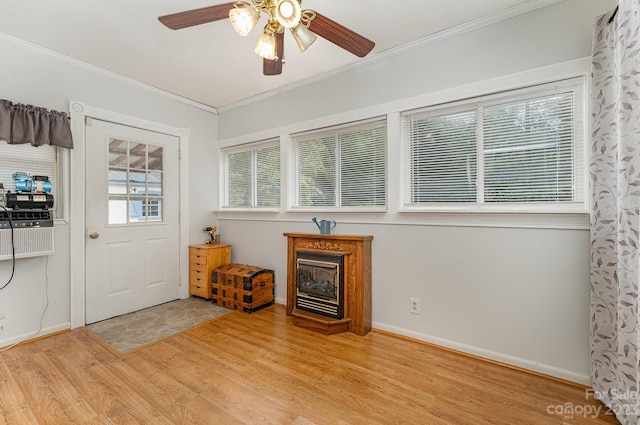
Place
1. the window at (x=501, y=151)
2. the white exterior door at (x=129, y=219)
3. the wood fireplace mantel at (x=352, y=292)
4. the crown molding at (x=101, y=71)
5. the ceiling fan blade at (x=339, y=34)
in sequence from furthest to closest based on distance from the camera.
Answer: the white exterior door at (x=129, y=219) → the wood fireplace mantel at (x=352, y=292) → the crown molding at (x=101, y=71) → the window at (x=501, y=151) → the ceiling fan blade at (x=339, y=34)

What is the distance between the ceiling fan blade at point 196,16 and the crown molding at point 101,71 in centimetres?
193

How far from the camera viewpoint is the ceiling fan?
1582mm

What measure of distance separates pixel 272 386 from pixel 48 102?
3294 mm

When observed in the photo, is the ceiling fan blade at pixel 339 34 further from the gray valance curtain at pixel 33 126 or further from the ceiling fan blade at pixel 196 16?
the gray valance curtain at pixel 33 126

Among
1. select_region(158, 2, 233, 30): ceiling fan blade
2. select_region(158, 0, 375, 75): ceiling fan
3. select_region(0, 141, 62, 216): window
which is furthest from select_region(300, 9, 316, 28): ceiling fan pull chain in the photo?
select_region(0, 141, 62, 216): window

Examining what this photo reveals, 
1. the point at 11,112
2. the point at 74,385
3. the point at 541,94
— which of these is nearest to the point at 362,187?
the point at 541,94

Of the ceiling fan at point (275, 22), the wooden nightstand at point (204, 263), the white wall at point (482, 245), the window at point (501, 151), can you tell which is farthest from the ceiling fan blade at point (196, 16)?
the wooden nightstand at point (204, 263)

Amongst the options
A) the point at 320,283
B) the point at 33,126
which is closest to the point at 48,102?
the point at 33,126

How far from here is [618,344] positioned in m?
1.58

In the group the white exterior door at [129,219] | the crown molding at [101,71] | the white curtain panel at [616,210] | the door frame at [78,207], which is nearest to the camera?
the white curtain panel at [616,210]

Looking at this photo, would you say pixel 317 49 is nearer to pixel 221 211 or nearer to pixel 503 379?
pixel 221 211

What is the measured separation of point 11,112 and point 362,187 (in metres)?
3.23

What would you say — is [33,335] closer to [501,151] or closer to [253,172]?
[253,172]

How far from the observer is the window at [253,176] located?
3.74m
